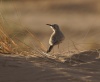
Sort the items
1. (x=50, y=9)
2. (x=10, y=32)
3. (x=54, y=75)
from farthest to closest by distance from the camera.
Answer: (x=50, y=9)
(x=10, y=32)
(x=54, y=75)

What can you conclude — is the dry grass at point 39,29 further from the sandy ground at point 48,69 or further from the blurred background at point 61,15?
the sandy ground at point 48,69

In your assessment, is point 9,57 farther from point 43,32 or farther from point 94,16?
point 94,16

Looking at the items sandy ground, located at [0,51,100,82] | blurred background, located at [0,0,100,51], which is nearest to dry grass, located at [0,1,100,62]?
blurred background, located at [0,0,100,51]

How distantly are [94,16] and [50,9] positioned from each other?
4295 mm

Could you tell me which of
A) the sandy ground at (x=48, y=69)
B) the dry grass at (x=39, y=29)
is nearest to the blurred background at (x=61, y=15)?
the dry grass at (x=39, y=29)

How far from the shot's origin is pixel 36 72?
573cm

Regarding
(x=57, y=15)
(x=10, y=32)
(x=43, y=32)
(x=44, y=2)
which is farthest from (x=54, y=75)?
(x=44, y=2)

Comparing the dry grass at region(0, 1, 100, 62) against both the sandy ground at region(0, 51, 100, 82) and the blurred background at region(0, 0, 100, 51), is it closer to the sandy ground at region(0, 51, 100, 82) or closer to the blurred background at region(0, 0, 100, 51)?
the blurred background at region(0, 0, 100, 51)

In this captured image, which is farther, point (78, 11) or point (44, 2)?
point (44, 2)

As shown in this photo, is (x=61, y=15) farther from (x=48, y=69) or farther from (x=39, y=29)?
(x=48, y=69)

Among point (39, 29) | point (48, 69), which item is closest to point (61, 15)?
point (39, 29)

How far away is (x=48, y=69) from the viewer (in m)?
5.80

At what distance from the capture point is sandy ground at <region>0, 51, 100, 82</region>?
18.2ft

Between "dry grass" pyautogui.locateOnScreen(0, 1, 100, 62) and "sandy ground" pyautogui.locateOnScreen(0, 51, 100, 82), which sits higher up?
"dry grass" pyautogui.locateOnScreen(0, 1, 100, 62)
